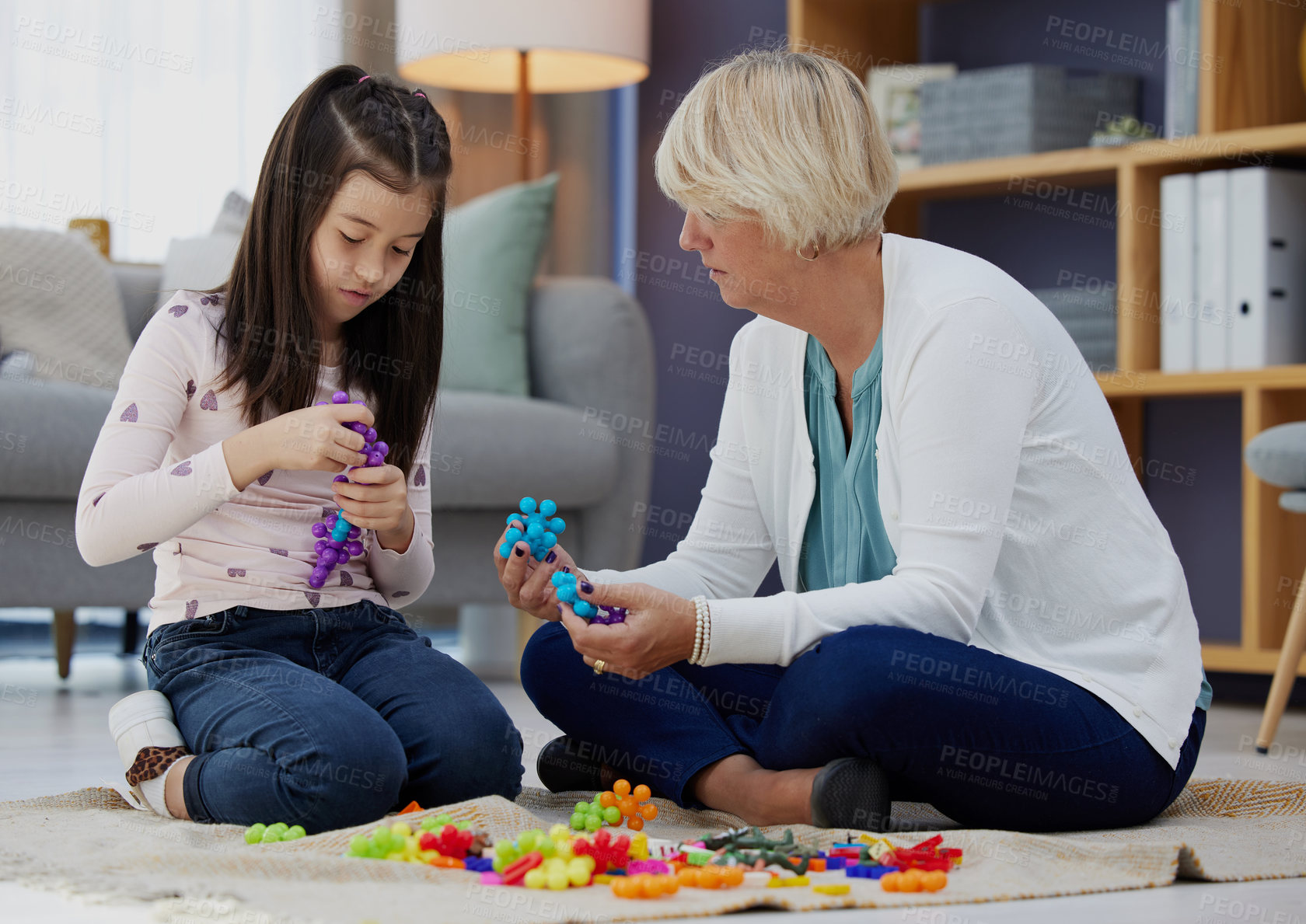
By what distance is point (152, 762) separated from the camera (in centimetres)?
137

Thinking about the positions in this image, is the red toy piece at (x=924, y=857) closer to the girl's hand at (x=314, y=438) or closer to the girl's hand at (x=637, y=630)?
the girl's hand at (x=637, y=630)

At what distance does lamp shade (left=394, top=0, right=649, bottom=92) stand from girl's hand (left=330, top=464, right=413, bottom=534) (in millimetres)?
2239

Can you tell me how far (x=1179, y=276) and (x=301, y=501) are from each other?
1.79 m

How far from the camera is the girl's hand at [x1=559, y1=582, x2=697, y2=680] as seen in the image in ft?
4.22

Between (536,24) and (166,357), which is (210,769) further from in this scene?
(536,24)

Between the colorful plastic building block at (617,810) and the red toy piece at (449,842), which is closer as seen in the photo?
the red toy piece at (449,842)

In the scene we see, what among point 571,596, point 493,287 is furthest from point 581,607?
point 493,287

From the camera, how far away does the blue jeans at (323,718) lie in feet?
4.23

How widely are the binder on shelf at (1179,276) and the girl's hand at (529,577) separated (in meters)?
1.60

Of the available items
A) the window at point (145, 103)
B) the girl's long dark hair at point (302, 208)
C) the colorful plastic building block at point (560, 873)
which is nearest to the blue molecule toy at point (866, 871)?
the colorful plastic building block at point (560, 873)

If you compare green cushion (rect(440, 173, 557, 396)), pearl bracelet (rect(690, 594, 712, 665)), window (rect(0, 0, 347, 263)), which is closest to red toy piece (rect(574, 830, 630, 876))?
pearl bracelet (rect(690, 594, 712, 665))

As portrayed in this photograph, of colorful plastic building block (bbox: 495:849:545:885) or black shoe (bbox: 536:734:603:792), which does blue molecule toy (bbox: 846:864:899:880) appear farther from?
black shoe (bbox: 536:734:603:792)

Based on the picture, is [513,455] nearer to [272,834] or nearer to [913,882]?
[272,834]

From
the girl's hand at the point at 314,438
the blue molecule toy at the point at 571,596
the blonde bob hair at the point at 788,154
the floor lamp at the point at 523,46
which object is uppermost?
the floor lamp at the point at 523,46
